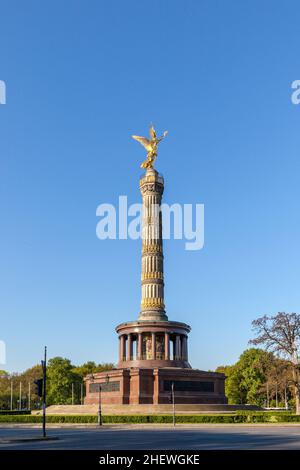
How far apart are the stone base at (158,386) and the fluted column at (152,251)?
963 centimetres

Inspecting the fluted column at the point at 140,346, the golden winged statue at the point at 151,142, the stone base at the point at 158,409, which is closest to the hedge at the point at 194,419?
the stone base at the point at 158,409

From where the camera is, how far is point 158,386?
2450 inches

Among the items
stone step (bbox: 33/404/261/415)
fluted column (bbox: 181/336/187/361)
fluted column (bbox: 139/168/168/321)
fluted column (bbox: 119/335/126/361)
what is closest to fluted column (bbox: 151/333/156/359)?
fluted column (bbox: 139/168/168/321)

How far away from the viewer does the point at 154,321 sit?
68812 mm

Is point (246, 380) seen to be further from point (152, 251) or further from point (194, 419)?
point (194, 419)

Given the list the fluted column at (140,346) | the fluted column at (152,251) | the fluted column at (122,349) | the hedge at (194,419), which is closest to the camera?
the hedge at (194,419)

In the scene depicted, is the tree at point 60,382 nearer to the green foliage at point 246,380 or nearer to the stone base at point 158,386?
the green foliage at point 246,380

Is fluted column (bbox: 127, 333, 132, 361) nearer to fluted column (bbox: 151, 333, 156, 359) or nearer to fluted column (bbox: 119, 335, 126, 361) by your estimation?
fluted column (bbox: 119, 335, 126, 361)

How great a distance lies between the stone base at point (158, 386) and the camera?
204 ft

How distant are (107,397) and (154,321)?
10.8 meters

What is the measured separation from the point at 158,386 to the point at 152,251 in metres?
19.6

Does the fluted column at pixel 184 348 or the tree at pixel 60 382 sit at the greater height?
the fluted column at pixel 184 348
